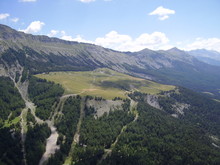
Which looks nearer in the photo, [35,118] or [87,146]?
[87,146]

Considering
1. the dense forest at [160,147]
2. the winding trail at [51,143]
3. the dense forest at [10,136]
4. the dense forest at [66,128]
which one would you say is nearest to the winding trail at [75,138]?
the dense forest at [66,128]

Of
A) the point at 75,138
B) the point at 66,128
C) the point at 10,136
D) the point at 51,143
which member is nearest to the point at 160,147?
the point at 75,138

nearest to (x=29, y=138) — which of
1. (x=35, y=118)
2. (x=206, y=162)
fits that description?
(x=35, y=118)

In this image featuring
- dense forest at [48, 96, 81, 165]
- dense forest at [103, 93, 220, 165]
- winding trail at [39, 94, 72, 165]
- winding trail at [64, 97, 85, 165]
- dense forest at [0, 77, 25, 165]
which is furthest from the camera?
dense forest at [103, 93, 220, 165]

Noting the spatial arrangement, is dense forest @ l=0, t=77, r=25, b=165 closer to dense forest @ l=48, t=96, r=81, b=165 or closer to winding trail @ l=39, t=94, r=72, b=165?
winding trail @ l=39, t=94, r=72, b=165

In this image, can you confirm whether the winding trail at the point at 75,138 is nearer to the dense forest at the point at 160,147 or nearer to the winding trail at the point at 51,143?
the winding trail at the point at 51,143

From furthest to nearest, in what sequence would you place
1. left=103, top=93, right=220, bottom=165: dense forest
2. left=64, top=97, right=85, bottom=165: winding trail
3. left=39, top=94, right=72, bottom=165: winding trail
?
left=103, top=93, right=220, bottom=165: dense forest → left=64, top=97, right=85, bottom=165: winding trail → left=39, top=94, right=72, bottom=165: winding trail

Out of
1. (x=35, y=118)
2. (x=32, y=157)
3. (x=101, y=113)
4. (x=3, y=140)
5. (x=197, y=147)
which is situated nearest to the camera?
(x=32, y=157)

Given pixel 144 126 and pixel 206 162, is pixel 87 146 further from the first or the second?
pixel 206 162

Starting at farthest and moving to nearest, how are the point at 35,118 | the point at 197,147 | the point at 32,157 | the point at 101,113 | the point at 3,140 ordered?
the point at 101,113 → the point at 35,118 → the point at 197,147 → the point at 3,140 → the point at 32,157

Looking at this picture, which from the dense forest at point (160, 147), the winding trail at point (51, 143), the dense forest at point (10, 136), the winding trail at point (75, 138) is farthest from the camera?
the dense forest at point (160, 147)

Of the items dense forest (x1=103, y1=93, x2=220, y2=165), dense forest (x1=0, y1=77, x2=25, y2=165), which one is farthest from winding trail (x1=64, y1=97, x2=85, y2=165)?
dense forest (x1=0, y1=77, x2=25, y2=165)
